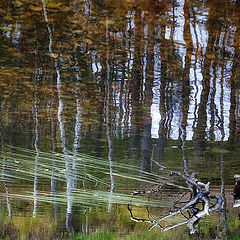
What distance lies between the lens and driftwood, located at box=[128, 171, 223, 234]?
732 mm

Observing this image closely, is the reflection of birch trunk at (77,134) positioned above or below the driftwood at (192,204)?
above

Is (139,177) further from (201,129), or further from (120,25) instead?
(120,25)

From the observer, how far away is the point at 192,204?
743 mm

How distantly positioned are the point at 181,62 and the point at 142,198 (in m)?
0.42

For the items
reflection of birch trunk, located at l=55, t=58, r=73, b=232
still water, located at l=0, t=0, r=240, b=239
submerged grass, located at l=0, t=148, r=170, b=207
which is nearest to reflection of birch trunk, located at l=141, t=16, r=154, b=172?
still water, located at l=0, t=0, r=240, b=239

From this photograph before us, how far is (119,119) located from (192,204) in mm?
318

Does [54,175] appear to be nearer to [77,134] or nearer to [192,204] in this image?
[77,134]

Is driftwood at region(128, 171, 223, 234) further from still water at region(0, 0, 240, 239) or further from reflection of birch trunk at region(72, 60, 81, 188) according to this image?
reflection of birch trunk at region(72, 60, 81, 188)

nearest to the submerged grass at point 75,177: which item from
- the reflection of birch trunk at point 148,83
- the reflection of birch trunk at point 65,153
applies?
the reflection of birch trunk at point 65,153

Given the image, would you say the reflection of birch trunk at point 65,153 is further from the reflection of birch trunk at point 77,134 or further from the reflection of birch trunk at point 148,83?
the reflection of birch trunk at point 148,83

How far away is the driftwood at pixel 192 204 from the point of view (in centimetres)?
73

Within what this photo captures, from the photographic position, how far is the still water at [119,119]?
705 mm

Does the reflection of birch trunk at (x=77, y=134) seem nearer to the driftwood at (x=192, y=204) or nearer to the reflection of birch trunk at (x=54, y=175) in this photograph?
A: the reflection of birch trunk at (x=54, y=175)

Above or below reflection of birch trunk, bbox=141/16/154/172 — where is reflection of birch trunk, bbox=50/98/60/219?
below
